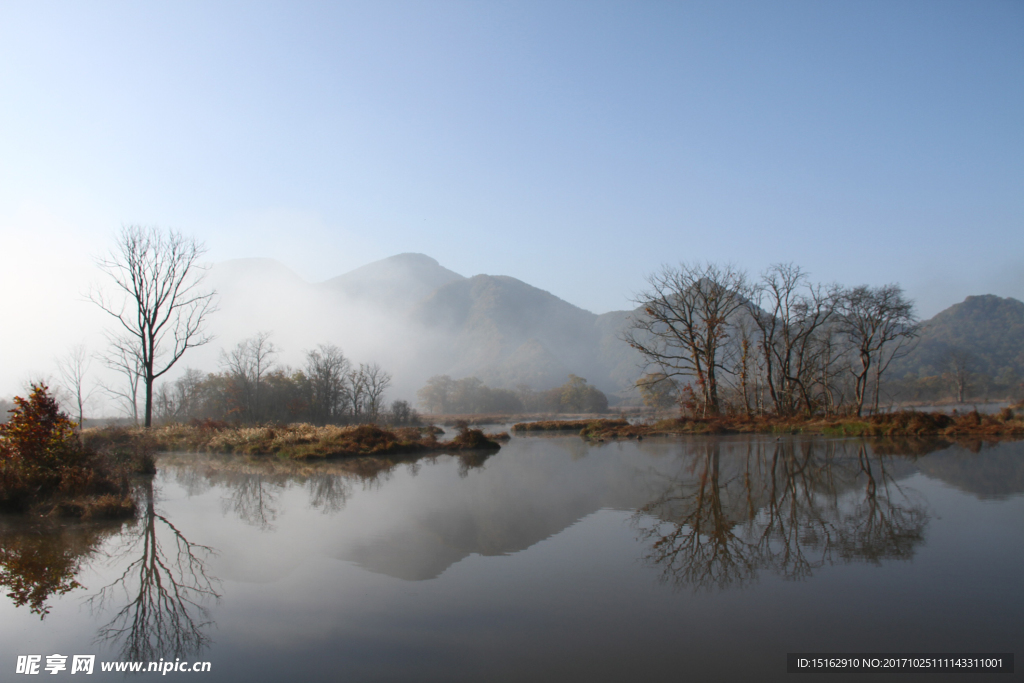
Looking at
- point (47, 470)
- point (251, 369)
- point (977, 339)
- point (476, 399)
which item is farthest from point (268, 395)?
point (977, 339)

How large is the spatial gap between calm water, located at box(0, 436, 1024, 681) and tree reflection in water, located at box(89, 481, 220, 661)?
28 mm

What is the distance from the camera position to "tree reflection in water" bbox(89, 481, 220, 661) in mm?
4262

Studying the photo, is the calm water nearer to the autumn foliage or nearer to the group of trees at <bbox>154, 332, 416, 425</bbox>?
the autumn foliage

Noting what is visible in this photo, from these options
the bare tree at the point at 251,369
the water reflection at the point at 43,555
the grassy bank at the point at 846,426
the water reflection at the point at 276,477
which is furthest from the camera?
the bare tree at the point at 251,369

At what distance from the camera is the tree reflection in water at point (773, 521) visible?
5.37 meters

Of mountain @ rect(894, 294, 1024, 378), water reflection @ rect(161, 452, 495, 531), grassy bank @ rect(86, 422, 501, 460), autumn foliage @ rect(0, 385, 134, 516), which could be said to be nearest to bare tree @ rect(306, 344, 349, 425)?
grassy bank @ rect(86, 422, 501, 460)

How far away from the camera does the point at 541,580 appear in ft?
17.1

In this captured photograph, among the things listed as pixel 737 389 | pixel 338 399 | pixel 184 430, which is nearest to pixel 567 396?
pixel 338 399

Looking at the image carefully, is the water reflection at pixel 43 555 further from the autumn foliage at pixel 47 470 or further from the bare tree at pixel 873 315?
the bare tree at pixel 873 315

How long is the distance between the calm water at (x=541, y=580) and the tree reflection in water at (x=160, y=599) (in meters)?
0.03

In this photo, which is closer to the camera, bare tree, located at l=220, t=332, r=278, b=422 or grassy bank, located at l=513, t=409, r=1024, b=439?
grassy bank, located at l=513, t=409, r=1024, b=439

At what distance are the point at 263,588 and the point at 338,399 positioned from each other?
44988mm

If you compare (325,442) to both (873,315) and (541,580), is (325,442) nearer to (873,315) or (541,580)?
(541,580)

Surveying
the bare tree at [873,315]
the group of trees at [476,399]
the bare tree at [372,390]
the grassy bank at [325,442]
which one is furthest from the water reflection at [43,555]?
the group of trees at [476,399]
